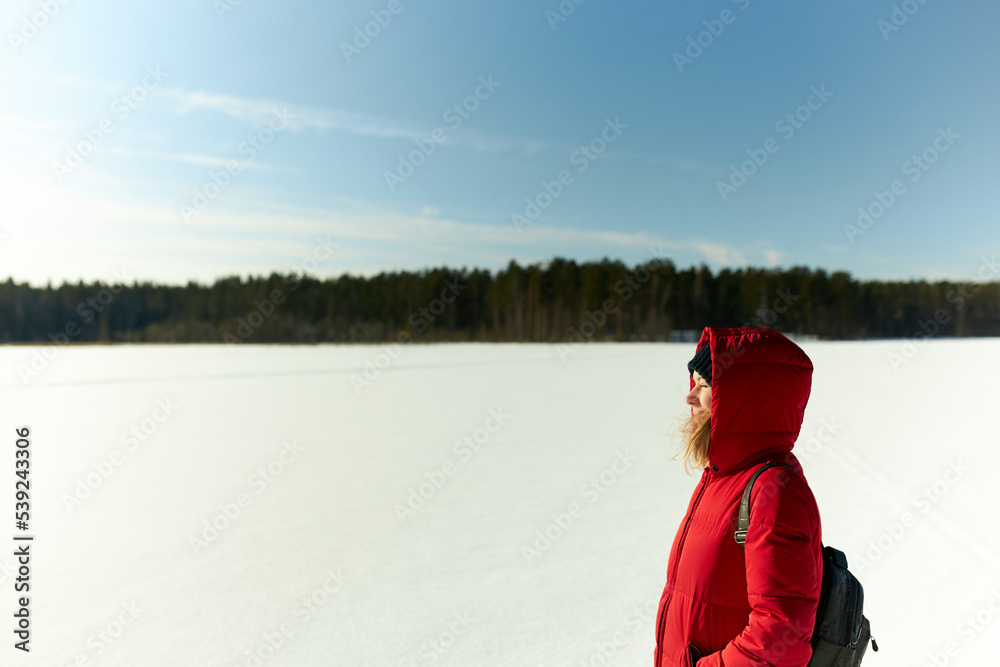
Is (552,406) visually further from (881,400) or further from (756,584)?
(756,584)

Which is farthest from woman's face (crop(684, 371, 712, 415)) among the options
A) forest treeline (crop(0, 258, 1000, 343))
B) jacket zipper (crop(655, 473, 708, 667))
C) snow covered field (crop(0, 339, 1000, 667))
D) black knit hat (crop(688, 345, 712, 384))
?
forest treeline (crop(0, 258, 1000, 343))

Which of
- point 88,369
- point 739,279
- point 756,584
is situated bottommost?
point 88,369

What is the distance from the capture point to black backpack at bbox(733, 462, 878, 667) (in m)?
1.05

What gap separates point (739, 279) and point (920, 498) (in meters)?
42.6

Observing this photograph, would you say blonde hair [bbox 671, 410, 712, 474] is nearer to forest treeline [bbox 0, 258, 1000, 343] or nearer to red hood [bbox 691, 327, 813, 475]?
red hood [bbox 691, 327, 813, 475]

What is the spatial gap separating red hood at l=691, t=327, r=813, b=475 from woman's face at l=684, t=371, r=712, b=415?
0.33ft

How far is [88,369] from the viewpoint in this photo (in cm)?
1620

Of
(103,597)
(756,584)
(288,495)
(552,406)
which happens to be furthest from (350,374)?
(756,584)

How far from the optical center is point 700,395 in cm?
124

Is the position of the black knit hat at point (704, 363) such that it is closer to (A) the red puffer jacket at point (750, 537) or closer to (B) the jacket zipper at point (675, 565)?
(A) the red puffer jacket at point (750, 537)

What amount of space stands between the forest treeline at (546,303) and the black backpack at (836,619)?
32497 mm

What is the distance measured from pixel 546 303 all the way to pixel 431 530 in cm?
3980

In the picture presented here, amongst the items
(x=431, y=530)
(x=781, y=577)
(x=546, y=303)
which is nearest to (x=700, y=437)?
(x=781, y=577)

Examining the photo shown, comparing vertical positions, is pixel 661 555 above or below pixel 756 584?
below
